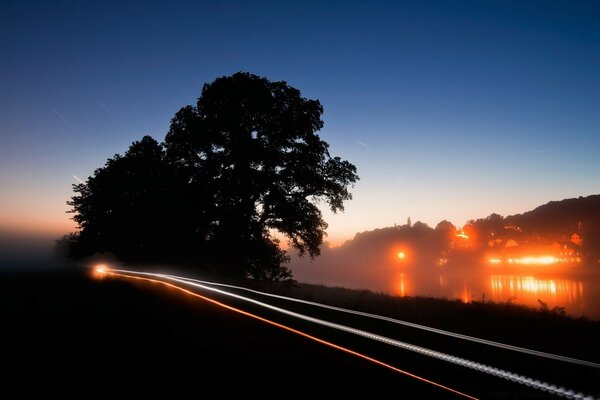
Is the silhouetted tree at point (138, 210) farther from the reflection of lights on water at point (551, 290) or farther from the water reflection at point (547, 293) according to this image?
the reflection of lights on water at point (551, 290)

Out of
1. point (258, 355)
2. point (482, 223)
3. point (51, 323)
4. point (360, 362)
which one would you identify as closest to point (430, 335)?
point (360, 362)

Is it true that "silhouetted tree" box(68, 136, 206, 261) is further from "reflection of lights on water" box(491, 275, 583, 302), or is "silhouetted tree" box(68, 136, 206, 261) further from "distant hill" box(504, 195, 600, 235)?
"distant hill" box(504, 195, 600, 235)

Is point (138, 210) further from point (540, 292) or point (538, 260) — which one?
point (538, 260)

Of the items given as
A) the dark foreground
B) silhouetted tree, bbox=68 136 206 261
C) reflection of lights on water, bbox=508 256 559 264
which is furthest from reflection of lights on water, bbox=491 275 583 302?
the dark foreground

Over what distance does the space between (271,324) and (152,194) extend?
998 inches

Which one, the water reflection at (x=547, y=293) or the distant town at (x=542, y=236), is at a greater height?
the distant town at (x=542, y=236)

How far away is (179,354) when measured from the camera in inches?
187

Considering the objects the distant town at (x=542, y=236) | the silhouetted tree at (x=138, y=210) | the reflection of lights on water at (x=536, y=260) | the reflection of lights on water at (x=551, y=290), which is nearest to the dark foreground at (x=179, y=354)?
the silhouetted tree at (x=138, y=210)

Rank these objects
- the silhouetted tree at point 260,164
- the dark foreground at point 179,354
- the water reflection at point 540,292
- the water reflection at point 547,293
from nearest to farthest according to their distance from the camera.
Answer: the dark foreground at point 179,354, the silhouetted tree at point 260,164, the water reflection at point 540,292, the water reflection at point 547,293

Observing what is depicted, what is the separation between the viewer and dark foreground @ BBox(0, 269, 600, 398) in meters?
3.56

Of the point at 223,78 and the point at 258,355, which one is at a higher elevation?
the point at 223,78

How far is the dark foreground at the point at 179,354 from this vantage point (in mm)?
3557

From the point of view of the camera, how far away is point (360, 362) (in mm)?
4703

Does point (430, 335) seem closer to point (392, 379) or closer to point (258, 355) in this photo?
point (392, 379)
